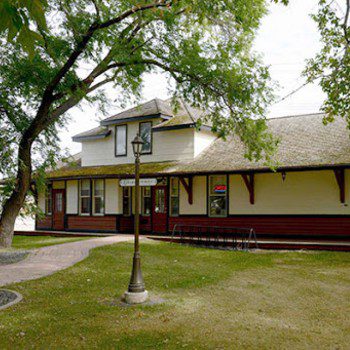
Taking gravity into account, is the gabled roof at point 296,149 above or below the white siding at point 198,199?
above

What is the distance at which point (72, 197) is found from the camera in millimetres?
24000

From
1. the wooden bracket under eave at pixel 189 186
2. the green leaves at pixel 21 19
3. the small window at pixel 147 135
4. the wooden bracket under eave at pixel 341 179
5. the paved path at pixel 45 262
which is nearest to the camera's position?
the green leaves at pixel 21 19

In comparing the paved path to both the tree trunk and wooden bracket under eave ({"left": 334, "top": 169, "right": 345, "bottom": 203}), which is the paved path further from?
wooden bracket under eave ({"left": 334, "top": 169, "right": 345, "bottom": 203})

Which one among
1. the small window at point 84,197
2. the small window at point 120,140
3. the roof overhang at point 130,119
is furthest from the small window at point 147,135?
the small window at point 84,197

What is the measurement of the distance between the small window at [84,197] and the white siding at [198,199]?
6.13 metres

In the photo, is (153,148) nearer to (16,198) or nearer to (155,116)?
(155,116)

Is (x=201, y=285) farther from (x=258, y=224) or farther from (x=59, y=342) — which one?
(x=258, y=224)

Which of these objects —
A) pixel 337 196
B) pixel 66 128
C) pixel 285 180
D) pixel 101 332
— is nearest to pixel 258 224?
pixel 285 180

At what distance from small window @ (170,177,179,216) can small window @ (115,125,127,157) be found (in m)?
3.72

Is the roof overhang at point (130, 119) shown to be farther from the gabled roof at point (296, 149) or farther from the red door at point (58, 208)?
the red door at point (58, 208)

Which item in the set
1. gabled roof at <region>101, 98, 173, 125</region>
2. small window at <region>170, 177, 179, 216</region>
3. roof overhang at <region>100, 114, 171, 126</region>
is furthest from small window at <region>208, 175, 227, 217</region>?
gabled roof at <region>101, 98, 173, 125</region>

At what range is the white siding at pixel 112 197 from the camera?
2220cm

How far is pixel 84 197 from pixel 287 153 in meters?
11.7

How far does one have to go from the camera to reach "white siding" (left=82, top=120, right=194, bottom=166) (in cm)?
2080
